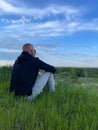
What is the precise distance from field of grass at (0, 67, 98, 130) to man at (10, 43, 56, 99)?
191mm

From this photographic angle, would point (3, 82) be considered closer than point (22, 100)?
No

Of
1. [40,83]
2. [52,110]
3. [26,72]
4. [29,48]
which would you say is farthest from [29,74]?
[52,110]

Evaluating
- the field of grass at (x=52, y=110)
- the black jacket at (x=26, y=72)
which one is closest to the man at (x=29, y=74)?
the black jacket at (x=26, y=72)

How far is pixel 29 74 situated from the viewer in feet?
29.8

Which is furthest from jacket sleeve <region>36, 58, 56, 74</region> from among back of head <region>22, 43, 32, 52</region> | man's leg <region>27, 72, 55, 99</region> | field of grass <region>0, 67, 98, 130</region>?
field of grass <region>0, 67, 98, 130</region>

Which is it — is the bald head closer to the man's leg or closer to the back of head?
the back of head

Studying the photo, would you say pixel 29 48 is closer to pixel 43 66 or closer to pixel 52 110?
pixel 43 66

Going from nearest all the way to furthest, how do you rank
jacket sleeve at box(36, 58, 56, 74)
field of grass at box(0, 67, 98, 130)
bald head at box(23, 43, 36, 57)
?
1. field of grass at box(0, 67, 98, 130)
2. jacket sleeve at box(36, 58, 56, 74)
3. bald head at box(23, 43, 36, 57)

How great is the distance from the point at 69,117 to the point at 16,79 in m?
2.10

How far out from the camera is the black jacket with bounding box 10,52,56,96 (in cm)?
901

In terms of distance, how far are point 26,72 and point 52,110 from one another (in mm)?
1756

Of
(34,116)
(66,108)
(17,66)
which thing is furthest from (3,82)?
(34,116)

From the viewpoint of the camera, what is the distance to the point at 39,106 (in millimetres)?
8055

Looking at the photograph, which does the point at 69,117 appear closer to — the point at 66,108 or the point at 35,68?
the point at 66,108
